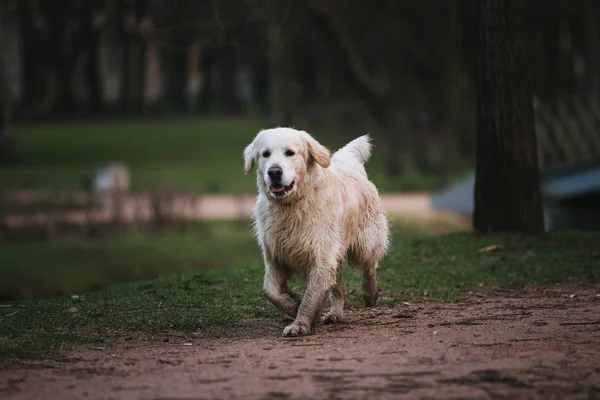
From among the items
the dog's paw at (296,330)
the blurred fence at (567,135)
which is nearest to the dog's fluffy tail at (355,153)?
the dog's paw at (296,330)

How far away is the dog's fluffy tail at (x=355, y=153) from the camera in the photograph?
37.4ft

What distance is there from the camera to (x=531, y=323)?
10.1m

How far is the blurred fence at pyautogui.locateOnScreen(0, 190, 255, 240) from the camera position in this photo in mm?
23141

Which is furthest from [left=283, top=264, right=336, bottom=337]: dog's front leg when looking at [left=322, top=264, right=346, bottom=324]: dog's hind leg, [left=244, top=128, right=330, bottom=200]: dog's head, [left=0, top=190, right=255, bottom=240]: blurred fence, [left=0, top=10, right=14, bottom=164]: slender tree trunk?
[left=0, top=10, right=14, bottom=164]: slender tree trunk

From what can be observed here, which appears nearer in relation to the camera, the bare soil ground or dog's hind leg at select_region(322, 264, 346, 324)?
the bare soil ground

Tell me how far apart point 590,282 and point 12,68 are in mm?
41001

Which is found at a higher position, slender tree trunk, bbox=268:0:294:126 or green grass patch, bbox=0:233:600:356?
slender tree trunk, bbox=268:0:294:126

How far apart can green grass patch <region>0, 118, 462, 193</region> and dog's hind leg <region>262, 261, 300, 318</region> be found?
14.0 metres

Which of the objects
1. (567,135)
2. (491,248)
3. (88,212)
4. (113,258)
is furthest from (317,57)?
(491,248)

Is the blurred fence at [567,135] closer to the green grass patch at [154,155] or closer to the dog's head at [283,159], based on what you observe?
the green grass patch at [154,155]

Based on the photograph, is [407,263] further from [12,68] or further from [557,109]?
[12,68]

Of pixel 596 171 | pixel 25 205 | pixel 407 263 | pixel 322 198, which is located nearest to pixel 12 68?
pixel 25 205

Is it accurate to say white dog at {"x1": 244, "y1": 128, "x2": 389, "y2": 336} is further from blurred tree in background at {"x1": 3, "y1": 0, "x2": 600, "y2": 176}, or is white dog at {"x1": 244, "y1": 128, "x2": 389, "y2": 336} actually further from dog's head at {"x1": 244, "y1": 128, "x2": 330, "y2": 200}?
blurred tree in background at {"x1": 3, "y1": 0, "x2": 600, "y2": 176}

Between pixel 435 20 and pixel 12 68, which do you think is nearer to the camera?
pixel 435 20
